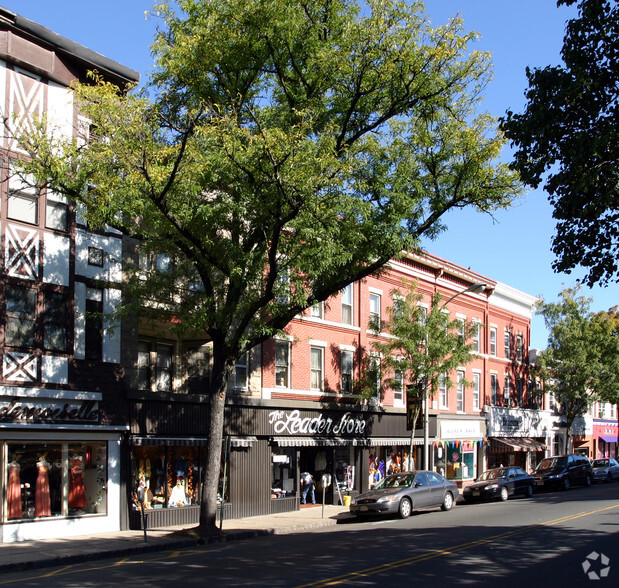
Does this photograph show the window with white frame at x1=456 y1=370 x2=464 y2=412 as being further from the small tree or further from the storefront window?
the storefront window

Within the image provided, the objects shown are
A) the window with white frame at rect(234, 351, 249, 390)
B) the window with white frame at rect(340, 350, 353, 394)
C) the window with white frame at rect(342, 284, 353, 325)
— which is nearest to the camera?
the window with white frame at rect(234, 351, 249, 390)

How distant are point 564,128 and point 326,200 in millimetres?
5761

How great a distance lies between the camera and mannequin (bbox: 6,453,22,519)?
18047mm

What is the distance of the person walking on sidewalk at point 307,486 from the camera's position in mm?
27625

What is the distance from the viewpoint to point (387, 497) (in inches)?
891

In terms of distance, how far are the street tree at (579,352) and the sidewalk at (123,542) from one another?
24.7 metres

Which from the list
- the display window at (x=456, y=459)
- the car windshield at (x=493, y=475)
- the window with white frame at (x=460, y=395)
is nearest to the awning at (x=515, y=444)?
the display window at (x=456, y=459)

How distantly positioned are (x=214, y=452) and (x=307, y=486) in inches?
374

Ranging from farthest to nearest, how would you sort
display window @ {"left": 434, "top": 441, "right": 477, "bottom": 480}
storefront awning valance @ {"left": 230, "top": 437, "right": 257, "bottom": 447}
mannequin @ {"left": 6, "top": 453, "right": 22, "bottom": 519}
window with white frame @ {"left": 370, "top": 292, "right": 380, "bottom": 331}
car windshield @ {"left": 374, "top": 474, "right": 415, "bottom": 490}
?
display window @ {"left": 434, "top": 441, "right": 477, "bottom": 480}, window with white frame @ {"left": 370, "top": 292, "right": 380, "bottom": 331}, car windshield @ {"left": 374, "top": 474, "right": 415, "bottom": 490}, storefront awning valance @ {"left": 230, "top": 437, "right": 257, "bottom": 447}, mannequin @ {"left": 6, "top": 453, "right": 22, "bottom": 519}

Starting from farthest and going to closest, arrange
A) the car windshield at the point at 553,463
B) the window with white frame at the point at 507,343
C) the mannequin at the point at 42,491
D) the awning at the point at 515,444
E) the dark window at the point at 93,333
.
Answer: the window with white frame at the point at 507,343
the awning at the point at 515,444
the car windshield at the point at 553,463
the dark window at the point at 93,333
the mannequin at the point at 42,491

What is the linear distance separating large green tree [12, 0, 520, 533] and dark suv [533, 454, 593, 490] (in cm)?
1992

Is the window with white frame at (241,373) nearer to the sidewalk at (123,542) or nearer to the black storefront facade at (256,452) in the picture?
the black storefront facade at (256,452)

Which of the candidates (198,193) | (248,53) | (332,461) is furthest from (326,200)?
(332,461)
